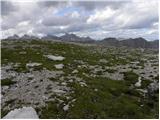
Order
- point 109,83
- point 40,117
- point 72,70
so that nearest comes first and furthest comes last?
1. point 40,117
2. point 109,83
3. point 72,70

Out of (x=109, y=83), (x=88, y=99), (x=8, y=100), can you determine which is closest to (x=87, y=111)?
(x=88, y=99)

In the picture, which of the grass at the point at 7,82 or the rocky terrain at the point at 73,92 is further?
the grass at the point at 7,82

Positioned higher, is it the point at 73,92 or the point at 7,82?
the point at 7,82

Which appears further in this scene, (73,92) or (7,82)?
(7,82)

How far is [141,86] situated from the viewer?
3175cm

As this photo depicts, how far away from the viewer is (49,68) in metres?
36.4

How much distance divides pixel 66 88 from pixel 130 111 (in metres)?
7.09

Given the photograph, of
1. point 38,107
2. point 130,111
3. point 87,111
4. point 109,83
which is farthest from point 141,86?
point 38,107

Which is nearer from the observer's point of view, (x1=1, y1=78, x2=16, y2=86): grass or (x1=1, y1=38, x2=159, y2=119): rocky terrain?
(x1=1, y1=38, x2=159, y2=119): rocky terrain

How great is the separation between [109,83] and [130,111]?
337 inches

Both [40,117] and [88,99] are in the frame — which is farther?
[88,99]

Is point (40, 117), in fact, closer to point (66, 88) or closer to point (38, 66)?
point (66, 88)

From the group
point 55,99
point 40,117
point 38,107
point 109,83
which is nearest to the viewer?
point 40,117

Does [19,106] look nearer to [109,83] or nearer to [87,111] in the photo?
[87,111]
